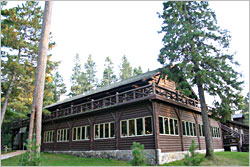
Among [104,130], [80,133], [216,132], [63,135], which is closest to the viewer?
[104,130]

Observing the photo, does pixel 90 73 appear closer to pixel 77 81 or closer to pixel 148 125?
pixel 77 81

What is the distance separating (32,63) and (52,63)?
182 centimetres

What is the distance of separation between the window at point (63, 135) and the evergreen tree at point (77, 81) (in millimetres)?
27332

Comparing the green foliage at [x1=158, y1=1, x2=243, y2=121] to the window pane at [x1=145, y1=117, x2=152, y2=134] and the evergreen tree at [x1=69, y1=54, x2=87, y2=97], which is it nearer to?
the window pane at [x1=145, y1=117, x2=152, y2=134]

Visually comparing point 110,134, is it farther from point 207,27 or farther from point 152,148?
point 207,27

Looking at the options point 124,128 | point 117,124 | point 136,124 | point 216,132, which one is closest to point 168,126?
point 136,124

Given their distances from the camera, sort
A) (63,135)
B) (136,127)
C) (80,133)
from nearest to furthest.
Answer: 1. (136,127)
2. (80,133)
3. (63,135)

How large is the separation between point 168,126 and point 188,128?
359 cm

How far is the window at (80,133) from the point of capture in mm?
20297

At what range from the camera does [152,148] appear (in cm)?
1441

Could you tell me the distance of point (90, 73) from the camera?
5538 cm

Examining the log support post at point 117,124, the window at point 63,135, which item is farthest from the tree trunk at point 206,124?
the window at point 63,135

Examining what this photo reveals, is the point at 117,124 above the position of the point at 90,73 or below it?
below

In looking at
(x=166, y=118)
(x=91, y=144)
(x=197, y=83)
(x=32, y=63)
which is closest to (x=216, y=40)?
(x=197, y=83)
